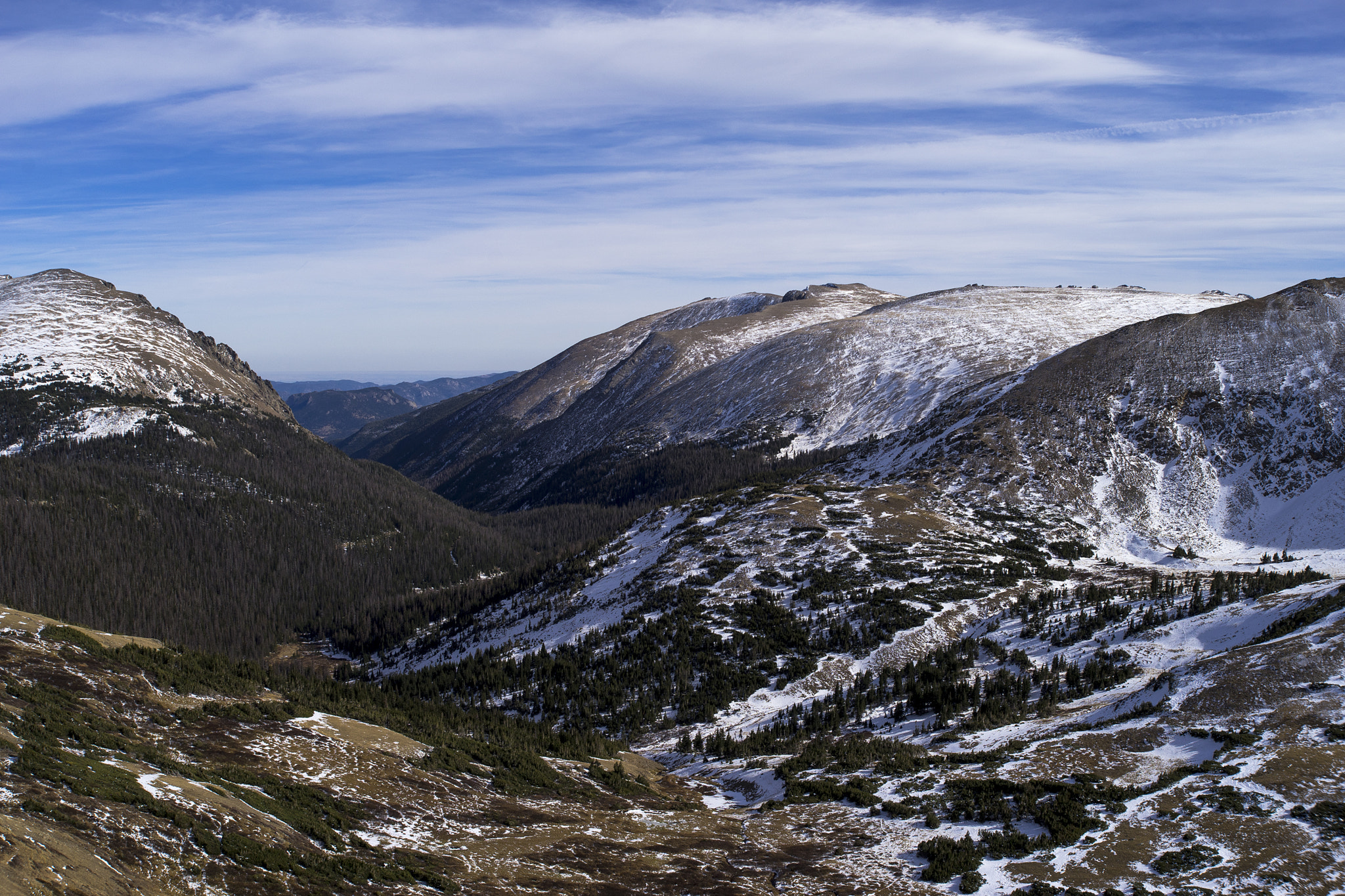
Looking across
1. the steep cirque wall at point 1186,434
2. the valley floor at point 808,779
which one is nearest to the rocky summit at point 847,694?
the valley floor at point 808,779

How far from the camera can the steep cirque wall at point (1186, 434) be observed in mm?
114125

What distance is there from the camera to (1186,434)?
433 ft

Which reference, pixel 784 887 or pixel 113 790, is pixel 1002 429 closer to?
pixel 784 887

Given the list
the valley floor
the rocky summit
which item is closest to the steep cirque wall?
the rocky summit

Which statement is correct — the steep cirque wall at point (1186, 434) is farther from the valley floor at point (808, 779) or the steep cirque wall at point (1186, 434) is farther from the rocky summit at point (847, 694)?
the valley floor at point (808, 779)

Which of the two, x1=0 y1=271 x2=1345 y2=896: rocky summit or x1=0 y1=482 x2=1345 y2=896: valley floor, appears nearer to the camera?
x1=0 y1=482 x2=1345 y2=896: valley floor

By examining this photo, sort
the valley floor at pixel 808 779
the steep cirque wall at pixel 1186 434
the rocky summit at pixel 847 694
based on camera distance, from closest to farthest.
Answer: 1. the valley floor at pixel 808 779
2. the rocky summit at pixel 847 694
3. the steep cirque wall at pixel 1186 434

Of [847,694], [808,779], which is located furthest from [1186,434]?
[808,779]

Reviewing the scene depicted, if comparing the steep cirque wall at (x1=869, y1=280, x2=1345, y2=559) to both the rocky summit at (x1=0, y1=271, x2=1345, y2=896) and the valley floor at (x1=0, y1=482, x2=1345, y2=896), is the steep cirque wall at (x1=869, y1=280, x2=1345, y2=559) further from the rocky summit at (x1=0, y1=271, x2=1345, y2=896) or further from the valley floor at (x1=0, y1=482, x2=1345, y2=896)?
the valley floor at (x1=0, y1=482, x2=1345, y2=896)

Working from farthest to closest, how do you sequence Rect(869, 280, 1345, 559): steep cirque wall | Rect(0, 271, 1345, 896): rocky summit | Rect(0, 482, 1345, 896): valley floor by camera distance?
Rect(869, 280, 1345, 559): steep cirque wall → Rect(0, 271, 1345, 896): rocky summit → Rect(0, 482, 1345, 896): valley floor

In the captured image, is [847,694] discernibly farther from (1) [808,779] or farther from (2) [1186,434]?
(2) [1186,434]

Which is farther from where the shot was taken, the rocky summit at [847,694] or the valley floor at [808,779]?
the rocky summit at [847,694]

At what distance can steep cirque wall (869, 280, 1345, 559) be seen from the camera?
11412cm

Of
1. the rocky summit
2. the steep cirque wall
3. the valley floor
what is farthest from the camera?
the steep cirque wall
